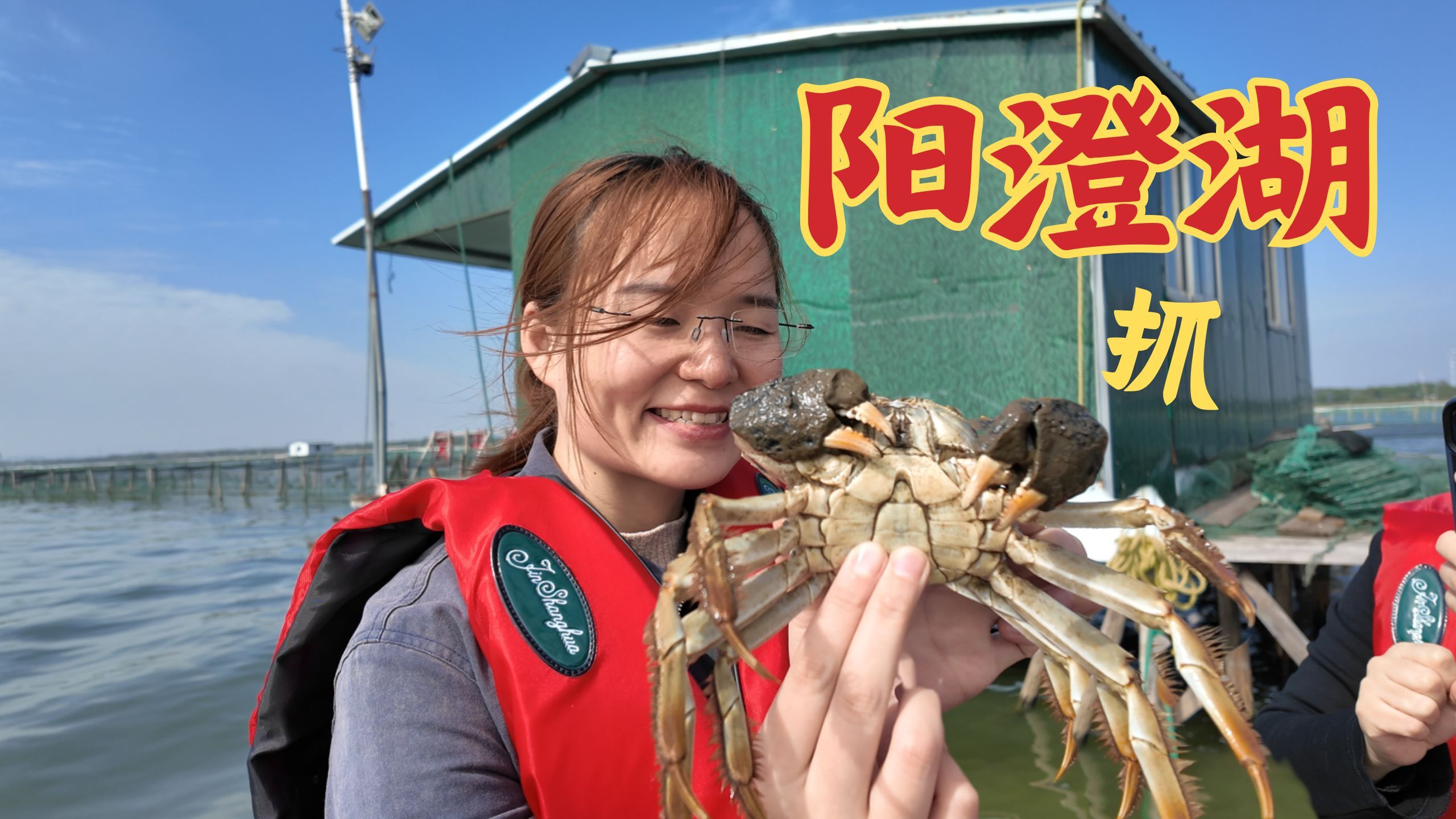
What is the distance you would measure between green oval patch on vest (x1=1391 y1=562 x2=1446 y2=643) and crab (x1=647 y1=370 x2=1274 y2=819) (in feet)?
4.43

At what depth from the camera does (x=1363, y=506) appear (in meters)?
7.88

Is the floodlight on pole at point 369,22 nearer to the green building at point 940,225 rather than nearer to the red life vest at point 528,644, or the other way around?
the green building at point 940,225

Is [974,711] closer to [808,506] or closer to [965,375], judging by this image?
[965,375]

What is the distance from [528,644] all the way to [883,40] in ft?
26.8

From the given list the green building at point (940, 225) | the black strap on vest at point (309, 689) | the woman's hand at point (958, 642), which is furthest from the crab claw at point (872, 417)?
the green building at point (940, 225)

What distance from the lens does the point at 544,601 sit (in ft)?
6.95

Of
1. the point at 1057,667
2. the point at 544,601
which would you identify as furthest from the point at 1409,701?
the point at 544,601

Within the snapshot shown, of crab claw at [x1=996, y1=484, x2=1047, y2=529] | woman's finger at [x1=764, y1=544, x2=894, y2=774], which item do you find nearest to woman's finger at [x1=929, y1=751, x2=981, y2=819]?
woman's finger at [x1=764, y1=544, x2=894, y2=774]

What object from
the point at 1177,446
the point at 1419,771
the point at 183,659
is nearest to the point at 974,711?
the point at 1177,446

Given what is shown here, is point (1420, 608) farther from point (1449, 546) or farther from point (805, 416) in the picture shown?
point (805, 416)

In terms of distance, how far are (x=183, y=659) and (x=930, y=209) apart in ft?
32.1

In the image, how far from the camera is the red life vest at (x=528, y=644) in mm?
1965

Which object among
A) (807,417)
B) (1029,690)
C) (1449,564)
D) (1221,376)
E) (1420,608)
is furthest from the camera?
(1221,376)

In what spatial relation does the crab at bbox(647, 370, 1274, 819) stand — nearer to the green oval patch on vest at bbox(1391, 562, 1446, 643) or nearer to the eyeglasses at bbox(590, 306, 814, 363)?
the eyeglasses at bbox(590, 306, 814, 363)
